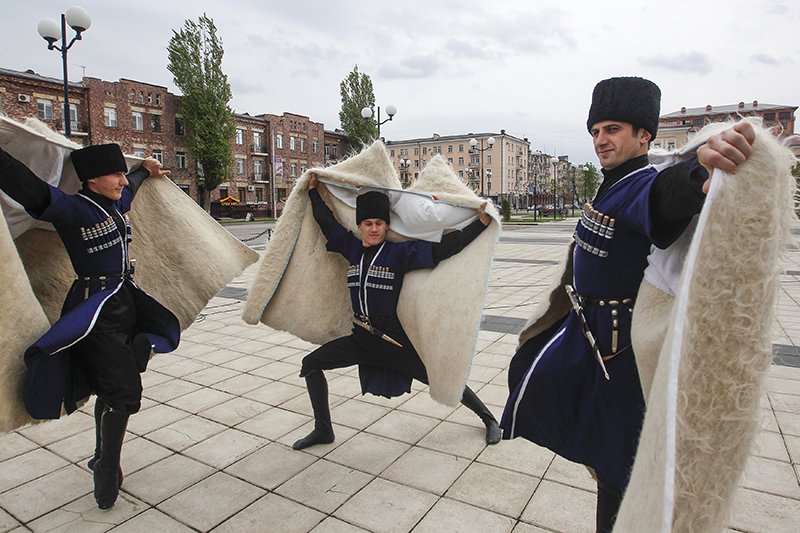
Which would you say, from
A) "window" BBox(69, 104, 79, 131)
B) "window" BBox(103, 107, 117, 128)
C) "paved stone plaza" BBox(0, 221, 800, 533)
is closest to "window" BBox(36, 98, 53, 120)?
"window" BBox(69, 104, 79, 131)

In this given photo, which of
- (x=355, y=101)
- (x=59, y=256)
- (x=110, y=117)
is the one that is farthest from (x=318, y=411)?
(x=355, y=101)

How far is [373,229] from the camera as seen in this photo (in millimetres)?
3385

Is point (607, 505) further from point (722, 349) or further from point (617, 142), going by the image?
point (617, 142)

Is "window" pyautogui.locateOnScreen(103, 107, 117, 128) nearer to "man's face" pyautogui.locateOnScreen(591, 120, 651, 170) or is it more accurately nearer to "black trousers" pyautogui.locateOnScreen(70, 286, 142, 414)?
"black trousers" pyautogui.locateOnScreen(70, 286, 142, 414)

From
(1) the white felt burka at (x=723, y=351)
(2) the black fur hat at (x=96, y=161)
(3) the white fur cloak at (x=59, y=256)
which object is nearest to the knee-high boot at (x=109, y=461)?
(3) the white fur cloak at (x=59, y=256)

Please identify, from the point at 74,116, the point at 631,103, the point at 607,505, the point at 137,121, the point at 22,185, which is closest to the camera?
the point at 631,103

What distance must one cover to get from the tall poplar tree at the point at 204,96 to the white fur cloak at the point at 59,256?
1573 inches

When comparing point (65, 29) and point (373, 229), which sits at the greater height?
point (65, 29)

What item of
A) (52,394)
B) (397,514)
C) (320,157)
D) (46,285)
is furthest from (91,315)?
(320,157)

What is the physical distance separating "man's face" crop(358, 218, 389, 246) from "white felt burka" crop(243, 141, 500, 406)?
15cm

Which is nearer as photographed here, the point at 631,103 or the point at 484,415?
Result: the point at 631,103

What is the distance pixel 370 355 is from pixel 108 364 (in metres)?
1.52

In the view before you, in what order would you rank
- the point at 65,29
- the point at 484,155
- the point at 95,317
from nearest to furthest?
the point at 95,317, the point at 65,29, the point at 484,155

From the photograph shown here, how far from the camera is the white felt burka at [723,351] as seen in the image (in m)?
1.17
